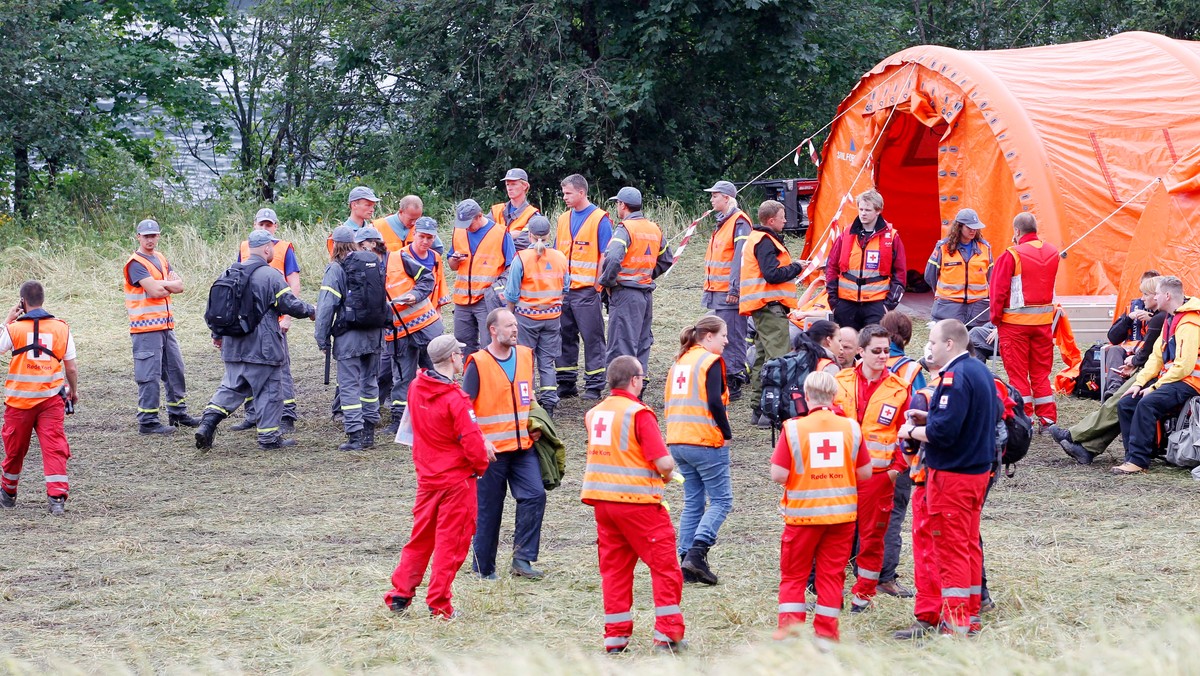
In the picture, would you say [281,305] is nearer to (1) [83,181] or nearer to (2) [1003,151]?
(2) [1003,151]

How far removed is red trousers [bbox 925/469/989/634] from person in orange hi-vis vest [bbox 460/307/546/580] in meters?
2.30

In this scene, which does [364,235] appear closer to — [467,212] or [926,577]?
[467,212]

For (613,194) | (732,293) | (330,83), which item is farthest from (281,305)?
(330,83)

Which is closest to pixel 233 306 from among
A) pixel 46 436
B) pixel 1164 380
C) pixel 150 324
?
pixel 150 324

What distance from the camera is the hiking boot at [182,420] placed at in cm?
1177

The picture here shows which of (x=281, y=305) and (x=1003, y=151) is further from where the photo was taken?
(x=1003, y=151)

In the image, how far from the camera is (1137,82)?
14.4 metres

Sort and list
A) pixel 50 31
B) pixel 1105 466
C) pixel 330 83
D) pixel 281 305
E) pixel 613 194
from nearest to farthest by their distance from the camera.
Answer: pixel 1105 466, pixel 281 305, pixel 50 31, pixel 613 194, pixel 330 83

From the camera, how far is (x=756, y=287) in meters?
11.1

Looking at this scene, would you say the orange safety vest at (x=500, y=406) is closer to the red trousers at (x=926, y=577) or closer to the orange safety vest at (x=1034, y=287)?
the red trousers at (x=926, y=577)

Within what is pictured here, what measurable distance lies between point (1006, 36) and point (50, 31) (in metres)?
17.2

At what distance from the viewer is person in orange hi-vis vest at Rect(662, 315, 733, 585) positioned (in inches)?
275

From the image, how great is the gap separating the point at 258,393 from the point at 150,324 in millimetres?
1289

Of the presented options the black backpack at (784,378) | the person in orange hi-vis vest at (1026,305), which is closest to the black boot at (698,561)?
the black backpack at (784,378)
